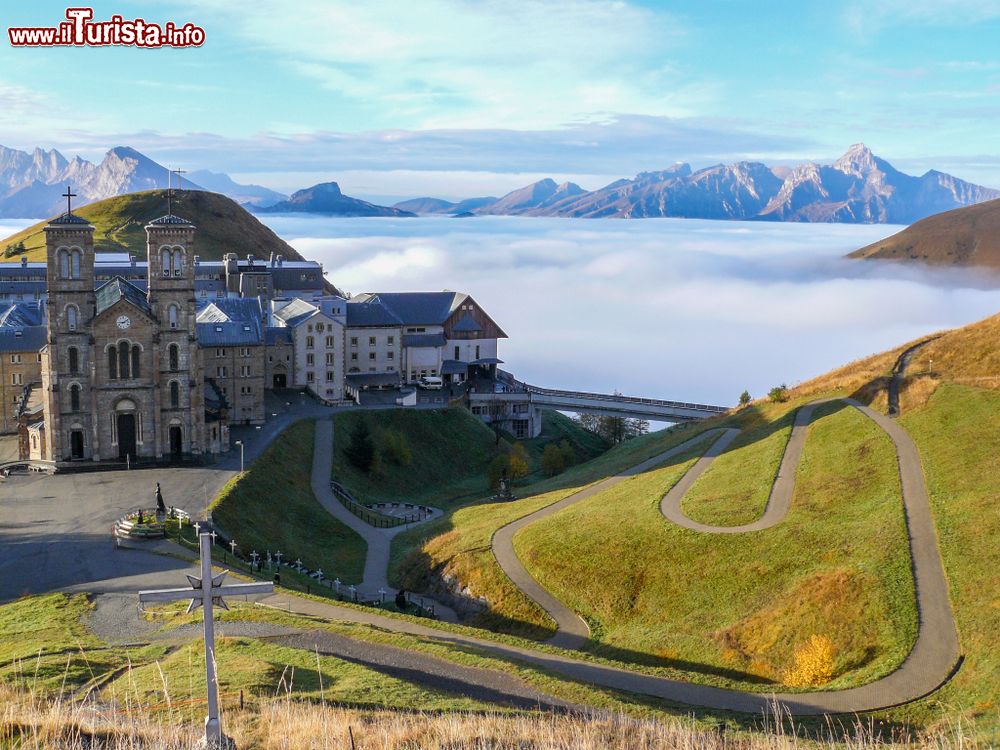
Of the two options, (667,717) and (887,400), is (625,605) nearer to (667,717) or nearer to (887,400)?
(667,717)

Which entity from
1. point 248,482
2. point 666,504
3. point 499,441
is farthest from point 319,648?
point 499,441

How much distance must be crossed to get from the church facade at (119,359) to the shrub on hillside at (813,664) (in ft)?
157

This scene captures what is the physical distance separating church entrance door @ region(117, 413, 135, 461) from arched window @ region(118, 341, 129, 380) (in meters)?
2.85

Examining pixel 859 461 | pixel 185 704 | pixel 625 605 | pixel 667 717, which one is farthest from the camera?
pixel 859 461

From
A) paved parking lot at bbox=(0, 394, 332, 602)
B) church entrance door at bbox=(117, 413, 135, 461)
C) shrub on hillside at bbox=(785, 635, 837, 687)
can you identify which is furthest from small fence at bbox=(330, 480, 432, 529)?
shrub on hillside at bbox=(785, 635, 837, 687)

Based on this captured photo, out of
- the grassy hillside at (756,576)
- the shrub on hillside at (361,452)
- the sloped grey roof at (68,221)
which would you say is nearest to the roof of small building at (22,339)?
the sloped grey roof at (68,221)

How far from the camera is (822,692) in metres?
34.2

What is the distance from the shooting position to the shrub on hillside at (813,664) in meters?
36.3

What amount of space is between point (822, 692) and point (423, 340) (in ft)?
260

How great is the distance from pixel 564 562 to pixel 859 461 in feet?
58.1

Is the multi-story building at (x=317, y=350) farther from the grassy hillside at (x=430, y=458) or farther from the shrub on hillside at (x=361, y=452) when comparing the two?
the shrub on hillside at (x=361, y=452)

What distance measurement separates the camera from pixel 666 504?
54.3 meters

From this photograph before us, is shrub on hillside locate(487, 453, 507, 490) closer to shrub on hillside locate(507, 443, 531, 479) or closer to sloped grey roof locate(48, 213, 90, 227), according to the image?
shrub on hillside locate(507, 443, 531, 479)

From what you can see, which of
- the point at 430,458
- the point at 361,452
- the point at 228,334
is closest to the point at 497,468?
the point at 430,458
